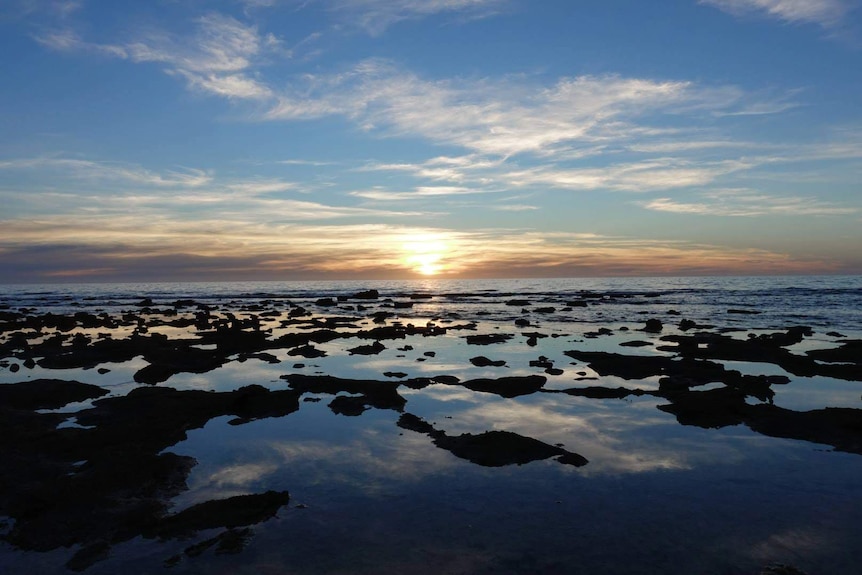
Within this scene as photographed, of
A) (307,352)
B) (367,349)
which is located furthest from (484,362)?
(307,352)

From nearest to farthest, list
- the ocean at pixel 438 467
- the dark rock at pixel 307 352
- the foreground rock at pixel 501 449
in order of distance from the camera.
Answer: the ocean at pixel 438 467 < the foreground rock at pixel 501 449 < the dark rock at pixel 307 352

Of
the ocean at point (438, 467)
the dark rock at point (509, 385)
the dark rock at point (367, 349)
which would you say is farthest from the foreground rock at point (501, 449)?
the dark rock at point (367, 349)

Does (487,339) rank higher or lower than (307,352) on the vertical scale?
lower

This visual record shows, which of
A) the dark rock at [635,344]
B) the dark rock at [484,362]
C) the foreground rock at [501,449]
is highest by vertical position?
the foreground rock at [501,449]

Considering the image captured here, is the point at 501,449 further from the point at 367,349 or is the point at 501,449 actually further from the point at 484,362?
the point at 367,349

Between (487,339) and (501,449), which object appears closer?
(501,449)

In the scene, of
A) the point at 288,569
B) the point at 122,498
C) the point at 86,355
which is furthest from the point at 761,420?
the point at 86,355

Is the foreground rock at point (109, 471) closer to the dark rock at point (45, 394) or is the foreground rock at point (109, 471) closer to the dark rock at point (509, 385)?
the dark rock at point (45, 394)

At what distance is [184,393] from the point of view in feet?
75.4

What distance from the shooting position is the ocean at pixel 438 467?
1027 centimetres

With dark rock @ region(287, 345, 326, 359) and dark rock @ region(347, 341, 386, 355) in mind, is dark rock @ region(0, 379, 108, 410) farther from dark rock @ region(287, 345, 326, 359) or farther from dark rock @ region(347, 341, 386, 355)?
dark rock @ region(347, 341, 386, 355)

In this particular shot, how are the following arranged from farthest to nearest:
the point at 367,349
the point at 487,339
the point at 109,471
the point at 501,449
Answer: the point at 487,339 → the point at 367,349 → the point at 501,449 → the point at 109,471

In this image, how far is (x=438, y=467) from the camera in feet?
49.0

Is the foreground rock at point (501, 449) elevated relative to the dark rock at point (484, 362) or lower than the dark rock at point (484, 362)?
elevated
